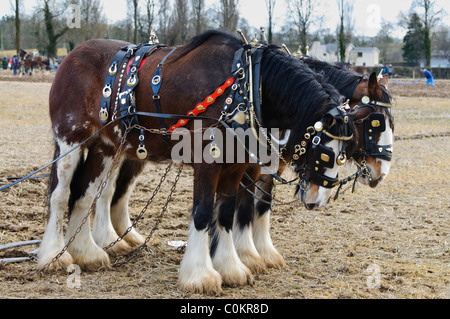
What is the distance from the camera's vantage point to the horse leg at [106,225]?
5305 millimetres

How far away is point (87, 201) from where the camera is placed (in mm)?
4883

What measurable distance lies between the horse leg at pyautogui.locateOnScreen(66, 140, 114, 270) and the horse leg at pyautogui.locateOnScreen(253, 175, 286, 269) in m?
1.40

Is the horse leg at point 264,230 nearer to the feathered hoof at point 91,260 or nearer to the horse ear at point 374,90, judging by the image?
the horse ear at point 374,90

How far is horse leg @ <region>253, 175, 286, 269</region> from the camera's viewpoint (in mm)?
4938

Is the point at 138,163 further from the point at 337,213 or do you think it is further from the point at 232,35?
the point at 337,213

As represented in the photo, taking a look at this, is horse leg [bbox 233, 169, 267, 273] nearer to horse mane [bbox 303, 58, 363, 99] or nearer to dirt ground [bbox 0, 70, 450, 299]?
dirt ground [bbox 0, 70, 450, 299]

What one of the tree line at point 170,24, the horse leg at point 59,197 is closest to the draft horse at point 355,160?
the horse leg at point 59,197

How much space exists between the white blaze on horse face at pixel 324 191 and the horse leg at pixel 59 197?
2088 mm

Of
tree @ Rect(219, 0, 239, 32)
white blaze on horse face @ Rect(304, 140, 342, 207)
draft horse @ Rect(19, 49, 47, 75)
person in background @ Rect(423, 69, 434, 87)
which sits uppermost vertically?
tree @ Rect(219, 0, 239, 32)

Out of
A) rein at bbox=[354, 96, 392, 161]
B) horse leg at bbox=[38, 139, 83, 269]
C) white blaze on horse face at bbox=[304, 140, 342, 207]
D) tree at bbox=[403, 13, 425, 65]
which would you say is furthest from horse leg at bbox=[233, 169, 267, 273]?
tree at bbox=[403, 13, 425, 65]

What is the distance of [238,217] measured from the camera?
16.4 feet

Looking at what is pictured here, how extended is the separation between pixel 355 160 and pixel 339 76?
0.85 metres

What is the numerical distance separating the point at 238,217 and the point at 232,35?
1645 mm

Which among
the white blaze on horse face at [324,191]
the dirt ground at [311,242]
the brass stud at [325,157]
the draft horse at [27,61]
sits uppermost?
the draft horse at [27,61]
